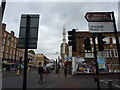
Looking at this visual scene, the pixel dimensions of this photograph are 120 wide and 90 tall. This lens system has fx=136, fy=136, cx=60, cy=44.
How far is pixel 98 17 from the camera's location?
5.91m

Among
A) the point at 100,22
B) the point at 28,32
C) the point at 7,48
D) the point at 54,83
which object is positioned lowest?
the point at 54,83

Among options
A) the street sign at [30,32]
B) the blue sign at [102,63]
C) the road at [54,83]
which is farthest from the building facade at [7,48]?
the street sign at [30,32]

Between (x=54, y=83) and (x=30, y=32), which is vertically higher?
(x=30, y=32)

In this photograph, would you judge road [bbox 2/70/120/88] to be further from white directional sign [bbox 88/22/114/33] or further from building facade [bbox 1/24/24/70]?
building facade [bbox 1/24/24/70]

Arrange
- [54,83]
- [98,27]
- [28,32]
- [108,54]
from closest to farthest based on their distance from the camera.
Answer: [28,32], [98,27], [54,83], [108,54]

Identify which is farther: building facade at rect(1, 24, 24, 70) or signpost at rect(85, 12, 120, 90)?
building facade at rect(1, 24, 24, 70)

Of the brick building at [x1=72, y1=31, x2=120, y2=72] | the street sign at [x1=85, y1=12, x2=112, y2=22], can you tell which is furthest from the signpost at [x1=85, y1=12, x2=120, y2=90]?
the brick building at [x1=72, y1=31, x2=120, y2=72]

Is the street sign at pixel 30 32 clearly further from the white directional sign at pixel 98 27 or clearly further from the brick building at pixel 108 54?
the brick building at pixel 108 54

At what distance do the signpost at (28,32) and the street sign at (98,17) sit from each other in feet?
8.37

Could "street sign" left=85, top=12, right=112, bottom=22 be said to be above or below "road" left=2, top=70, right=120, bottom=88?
above

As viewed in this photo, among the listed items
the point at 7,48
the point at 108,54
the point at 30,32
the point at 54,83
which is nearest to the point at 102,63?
the point at 108,54

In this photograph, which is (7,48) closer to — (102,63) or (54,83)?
(102,63)

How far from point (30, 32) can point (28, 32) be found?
0.06m

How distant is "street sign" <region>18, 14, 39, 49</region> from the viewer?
4.27 metres
